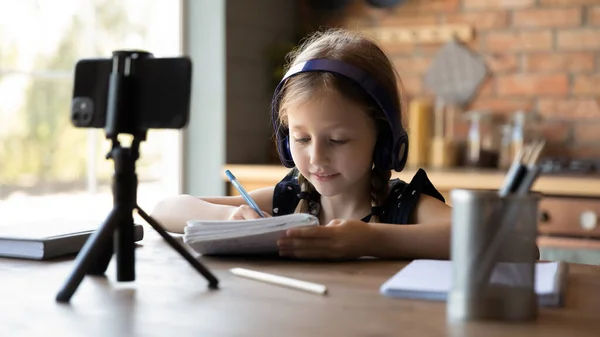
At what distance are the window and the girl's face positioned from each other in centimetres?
122

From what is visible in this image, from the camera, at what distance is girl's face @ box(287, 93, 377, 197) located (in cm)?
144

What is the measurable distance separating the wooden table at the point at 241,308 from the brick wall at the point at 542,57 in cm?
225

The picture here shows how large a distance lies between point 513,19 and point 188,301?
8.99 feet

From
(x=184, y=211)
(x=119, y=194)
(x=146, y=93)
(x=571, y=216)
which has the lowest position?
(x=571, y=216)

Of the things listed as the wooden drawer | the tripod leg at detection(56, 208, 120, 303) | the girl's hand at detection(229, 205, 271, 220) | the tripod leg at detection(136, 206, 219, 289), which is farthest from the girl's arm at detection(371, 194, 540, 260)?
the wooden drawer

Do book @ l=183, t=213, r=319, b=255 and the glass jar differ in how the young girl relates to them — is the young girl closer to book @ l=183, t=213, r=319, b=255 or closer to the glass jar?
book @ l=183, t=213, r=319, b=255

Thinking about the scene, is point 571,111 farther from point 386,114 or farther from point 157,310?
point 157,310

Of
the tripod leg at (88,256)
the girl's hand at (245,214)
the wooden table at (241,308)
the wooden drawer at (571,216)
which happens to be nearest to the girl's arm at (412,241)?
the wooden table at (241,308)

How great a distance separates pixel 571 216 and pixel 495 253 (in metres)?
2.03

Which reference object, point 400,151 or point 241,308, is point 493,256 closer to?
point 241,308

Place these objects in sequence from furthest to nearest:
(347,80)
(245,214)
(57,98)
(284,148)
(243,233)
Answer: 1. (57,98)
2. (284,148)
3. (347,80)
4. (245,214)
5. (243,233)

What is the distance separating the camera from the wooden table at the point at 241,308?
0.76 m

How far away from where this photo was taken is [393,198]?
5.19 feet

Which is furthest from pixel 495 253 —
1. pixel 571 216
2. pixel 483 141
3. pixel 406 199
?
pixel 483 141
